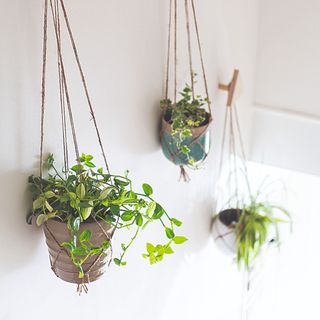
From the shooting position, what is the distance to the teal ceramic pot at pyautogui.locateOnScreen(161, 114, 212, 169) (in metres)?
1.89

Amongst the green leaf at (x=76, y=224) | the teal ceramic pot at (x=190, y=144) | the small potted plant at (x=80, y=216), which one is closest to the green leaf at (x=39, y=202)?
the small potted plant at (x=80, y=216)

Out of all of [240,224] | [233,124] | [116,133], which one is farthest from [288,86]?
[116,133]

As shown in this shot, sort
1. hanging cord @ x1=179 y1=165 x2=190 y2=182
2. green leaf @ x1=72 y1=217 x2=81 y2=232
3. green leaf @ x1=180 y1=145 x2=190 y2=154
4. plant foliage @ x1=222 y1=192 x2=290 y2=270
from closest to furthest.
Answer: green leaf @ x1=72 y1=217 x2=81 y2=232
green leaf @ x1=180 y1=145 x2=190 y2=154
hanging cord @ x1=179 y1=165 x2=190 y2=182
plant foliage @ x1=222 y1=192 x2=290 y2=270

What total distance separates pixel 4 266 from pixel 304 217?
2.01 m

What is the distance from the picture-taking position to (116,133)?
70.6 inches

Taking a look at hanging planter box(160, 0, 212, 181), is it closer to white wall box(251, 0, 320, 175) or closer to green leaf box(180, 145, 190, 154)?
green leaf box(180, 145, 190, 154)

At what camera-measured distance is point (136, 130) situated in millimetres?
1894

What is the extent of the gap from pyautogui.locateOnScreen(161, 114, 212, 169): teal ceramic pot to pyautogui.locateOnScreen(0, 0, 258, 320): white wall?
0.19 ft

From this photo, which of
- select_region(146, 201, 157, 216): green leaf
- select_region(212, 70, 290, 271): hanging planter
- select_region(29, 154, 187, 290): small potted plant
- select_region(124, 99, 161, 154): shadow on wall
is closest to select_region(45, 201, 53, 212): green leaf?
select_region(29, 154, 187, 290): small potted plant

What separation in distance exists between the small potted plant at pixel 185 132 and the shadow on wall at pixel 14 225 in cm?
56

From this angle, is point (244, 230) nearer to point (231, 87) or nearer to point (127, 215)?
point (231, 87)

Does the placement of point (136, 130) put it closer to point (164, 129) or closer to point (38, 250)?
point (164, 129)

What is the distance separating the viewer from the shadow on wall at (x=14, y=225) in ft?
4.62

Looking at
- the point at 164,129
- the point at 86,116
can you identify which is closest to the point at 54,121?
the point at 86,116
